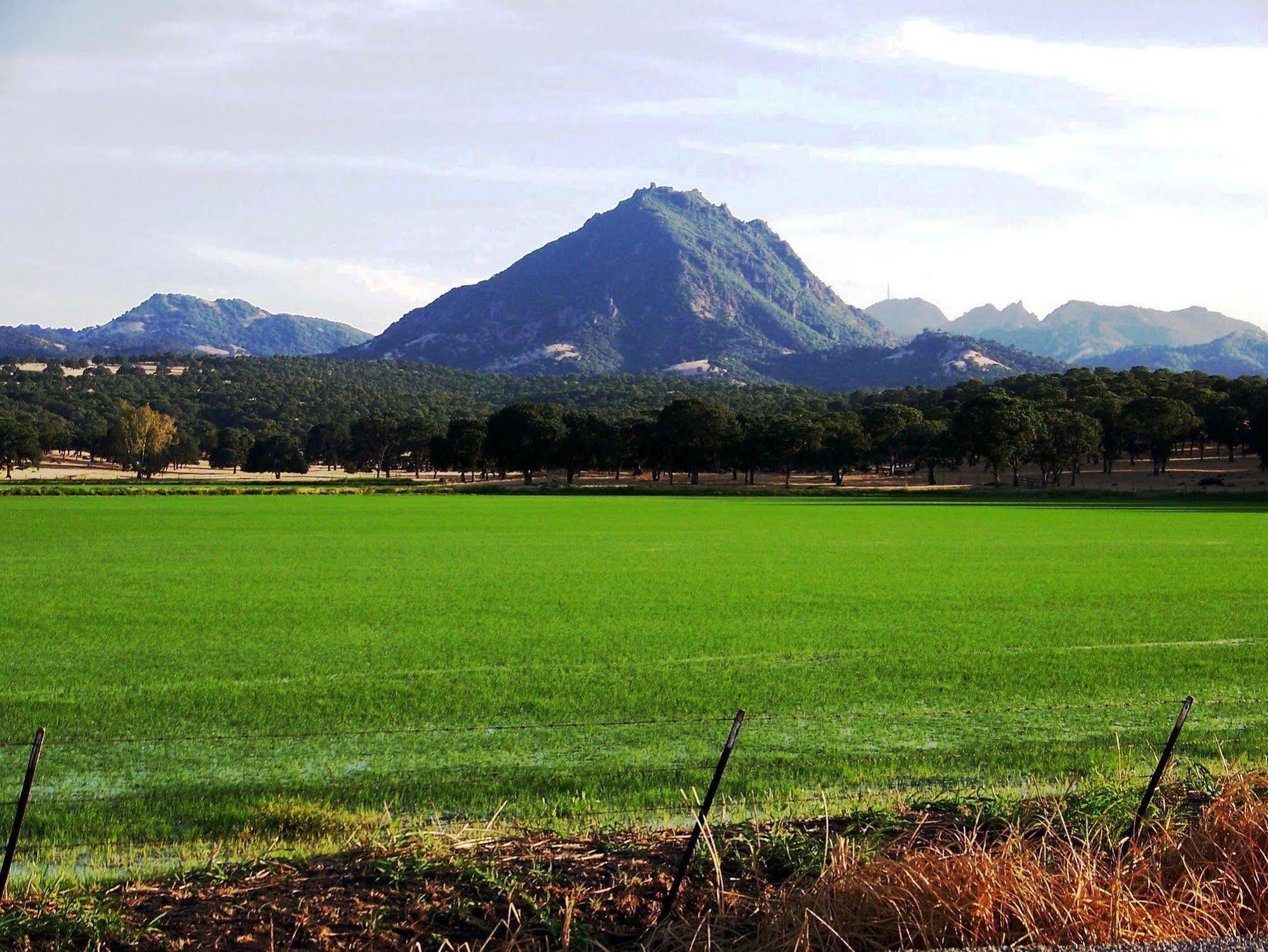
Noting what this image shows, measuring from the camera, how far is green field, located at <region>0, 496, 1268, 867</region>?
32.0ft

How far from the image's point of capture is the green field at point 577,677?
9.77m

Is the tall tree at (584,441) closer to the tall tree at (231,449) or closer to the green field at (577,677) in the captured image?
the tall tree at (231,449)

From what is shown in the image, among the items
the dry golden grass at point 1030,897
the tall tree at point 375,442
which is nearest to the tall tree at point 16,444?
the tall tree at point 375,442

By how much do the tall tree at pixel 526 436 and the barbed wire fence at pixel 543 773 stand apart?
12094cm

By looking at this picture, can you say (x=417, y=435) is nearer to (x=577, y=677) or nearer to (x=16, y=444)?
(x=16, y=444)

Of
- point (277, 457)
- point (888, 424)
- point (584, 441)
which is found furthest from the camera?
point (277, 457)

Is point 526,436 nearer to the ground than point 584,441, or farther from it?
farther from it

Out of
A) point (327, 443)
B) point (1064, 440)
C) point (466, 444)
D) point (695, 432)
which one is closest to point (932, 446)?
point (1064, 440)

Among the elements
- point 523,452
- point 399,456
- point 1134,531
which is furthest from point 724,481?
point 1134,531

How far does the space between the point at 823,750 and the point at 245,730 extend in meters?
6.47

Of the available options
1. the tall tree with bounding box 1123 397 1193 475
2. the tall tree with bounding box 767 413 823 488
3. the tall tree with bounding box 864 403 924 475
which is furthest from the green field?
the tall tree with bounding box 864 403 924 475

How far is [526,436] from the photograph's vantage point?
133250 millimetres

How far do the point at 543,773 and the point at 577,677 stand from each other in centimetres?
526

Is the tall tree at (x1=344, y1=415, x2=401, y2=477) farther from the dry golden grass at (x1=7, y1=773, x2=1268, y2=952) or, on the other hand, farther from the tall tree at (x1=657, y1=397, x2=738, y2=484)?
the dry golden grass at (x1=7, y1=773, x2=1268, y2=952)
